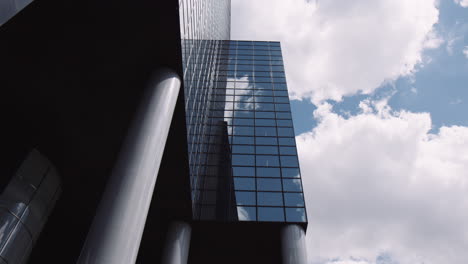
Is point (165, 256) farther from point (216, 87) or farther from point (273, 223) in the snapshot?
point (216, 87)

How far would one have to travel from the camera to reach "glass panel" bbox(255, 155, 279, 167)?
28.7 m

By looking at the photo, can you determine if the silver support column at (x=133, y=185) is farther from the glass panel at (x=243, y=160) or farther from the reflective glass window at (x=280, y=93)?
the reflective glass window at (x=280, y=93)

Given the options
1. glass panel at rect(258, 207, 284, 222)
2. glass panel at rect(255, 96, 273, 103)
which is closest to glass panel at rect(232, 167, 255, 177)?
glass panel at rect(258, 207, 284, 222)

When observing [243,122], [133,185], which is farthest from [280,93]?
[133,185]

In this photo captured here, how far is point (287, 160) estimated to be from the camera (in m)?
29.1

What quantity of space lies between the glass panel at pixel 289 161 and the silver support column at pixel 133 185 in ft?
58.5

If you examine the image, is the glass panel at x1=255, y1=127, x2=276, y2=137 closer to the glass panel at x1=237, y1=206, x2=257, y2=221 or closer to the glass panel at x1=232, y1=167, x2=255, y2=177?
the glass panel at x1=232, y1=167, x2=255, y2=177

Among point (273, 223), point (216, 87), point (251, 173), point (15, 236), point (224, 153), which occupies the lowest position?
point (15, 236)

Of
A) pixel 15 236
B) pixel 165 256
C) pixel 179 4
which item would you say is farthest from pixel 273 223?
pixel 179 4

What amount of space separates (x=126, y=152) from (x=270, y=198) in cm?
1679

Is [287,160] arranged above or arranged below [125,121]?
above

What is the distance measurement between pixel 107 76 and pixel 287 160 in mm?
19437

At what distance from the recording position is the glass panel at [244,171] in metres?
27.9

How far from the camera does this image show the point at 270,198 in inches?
998
